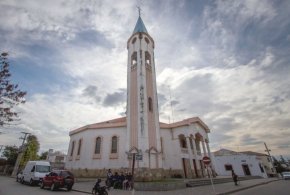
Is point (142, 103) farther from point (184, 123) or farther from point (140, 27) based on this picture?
point (140, 27)

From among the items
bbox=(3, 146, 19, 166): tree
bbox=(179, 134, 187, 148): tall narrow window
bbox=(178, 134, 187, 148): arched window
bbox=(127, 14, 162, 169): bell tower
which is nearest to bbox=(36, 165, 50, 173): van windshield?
bbox=(127, 14, 162, 169): bell tower

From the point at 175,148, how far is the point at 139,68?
13041 millimetres

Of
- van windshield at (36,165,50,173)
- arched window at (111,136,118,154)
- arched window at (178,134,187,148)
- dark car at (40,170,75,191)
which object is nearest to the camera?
dark car at (40,170,75,191)

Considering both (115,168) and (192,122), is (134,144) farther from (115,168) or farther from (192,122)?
(192,122)

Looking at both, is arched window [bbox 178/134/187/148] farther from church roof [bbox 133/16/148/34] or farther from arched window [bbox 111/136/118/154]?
church roof [bbox 133/16/148/34]

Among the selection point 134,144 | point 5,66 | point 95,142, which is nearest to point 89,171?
point 95,142

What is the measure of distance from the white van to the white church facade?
691 centimetres

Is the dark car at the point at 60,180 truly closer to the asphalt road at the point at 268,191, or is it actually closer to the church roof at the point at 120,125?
the church roof at the point at 120,125

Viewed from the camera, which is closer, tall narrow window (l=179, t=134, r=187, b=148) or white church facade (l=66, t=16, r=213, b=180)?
white church facade (l=66, t=16, r=213, b=180)

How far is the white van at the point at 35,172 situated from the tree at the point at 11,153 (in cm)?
3467

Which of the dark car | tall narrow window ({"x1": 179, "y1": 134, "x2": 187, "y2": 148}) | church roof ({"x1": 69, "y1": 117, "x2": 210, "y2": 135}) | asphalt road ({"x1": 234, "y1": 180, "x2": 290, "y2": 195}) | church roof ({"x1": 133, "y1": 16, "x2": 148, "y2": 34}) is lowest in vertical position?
asphalt road ({"x1": 234, "y1": 180, "x2": 290, "y2": 195})

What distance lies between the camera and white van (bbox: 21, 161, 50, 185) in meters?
17.3

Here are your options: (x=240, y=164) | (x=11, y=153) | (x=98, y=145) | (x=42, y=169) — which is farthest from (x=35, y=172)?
(x=240, y=164)

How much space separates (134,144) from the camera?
21.6m
